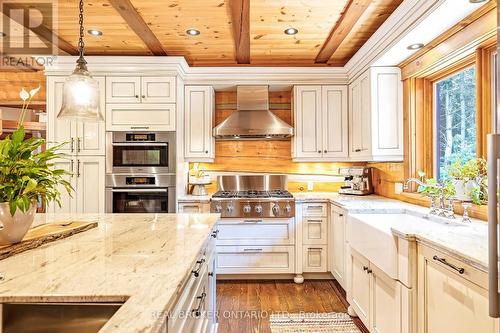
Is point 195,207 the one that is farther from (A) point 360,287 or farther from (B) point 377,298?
(B) point 377,298

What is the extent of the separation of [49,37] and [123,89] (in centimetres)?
79

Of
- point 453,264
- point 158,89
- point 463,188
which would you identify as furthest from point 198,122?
point 453,264

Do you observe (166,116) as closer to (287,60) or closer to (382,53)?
(287,60)

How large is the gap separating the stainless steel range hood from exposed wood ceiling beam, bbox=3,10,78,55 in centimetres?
177

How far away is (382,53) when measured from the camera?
8.84ft

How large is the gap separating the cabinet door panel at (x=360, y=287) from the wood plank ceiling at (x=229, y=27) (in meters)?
1.99

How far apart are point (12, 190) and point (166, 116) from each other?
215 centimetres

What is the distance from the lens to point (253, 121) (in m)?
3.58

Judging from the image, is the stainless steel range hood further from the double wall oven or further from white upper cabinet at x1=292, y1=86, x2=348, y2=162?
the double wall oven

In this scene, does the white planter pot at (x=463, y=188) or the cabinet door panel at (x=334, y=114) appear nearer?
the white planter pot at (x=463, y=188)

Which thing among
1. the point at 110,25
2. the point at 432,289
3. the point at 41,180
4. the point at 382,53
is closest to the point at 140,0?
the point at 110,25

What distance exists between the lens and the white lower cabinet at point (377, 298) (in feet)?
5.48

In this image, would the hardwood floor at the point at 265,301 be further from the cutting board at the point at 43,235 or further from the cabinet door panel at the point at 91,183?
the cabinet door panel at the point at 91,183

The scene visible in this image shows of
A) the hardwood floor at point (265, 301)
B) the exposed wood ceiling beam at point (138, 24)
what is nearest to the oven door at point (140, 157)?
the exposed wood ceiling beam at point (138, 24)
